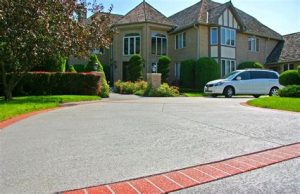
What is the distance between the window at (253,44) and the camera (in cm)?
3919

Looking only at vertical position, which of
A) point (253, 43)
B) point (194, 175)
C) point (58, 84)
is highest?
point (253, 43)

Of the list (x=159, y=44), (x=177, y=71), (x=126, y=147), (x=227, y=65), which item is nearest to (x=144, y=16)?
(x=159, y=44)

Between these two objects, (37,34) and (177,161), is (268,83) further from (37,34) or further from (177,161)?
(177,161)

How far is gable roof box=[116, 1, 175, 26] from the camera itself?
36478 mm

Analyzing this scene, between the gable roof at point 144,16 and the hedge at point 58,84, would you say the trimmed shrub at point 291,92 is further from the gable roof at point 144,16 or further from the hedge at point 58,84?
the gable roof at point 144,16

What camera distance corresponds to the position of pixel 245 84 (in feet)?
84.3

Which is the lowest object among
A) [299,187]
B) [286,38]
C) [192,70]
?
[299,187]

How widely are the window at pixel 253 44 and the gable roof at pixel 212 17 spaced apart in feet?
2.51

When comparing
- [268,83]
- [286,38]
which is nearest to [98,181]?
[268,83]

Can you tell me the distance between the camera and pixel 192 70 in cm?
3384

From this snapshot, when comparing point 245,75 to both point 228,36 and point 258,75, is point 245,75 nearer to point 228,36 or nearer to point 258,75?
point 258,75

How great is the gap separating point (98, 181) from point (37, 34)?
1348 cm

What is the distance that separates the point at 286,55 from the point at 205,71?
11.2 m

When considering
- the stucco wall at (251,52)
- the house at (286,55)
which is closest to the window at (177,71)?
the stucco wall at (251,52)
